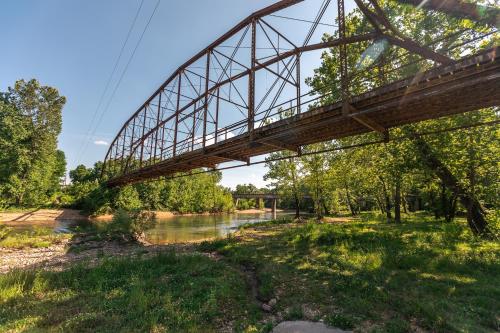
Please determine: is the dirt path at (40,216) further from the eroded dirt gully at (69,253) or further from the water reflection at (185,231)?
the eroded dirt gully at (69,253)

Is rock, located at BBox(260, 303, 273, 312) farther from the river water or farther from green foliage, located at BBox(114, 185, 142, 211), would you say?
green foliage, located at BBox(114, 185, 142, 211)

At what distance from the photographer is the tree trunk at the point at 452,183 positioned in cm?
1511

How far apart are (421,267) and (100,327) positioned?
38.1ft

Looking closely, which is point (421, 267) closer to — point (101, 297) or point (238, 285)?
point (238, 285)

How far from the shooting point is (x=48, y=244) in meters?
19.6

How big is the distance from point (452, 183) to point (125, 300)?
1837 centimetres

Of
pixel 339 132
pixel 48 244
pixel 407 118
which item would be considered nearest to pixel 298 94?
pixel 339 132

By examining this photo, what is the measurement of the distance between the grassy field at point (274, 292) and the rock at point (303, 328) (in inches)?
11.4

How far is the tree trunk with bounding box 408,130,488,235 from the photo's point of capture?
15.1 meters

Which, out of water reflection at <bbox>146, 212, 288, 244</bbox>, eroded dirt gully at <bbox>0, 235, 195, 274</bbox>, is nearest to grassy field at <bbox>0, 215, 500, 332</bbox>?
eroded dirt gully at <bbox>0, 235, 195, 274</bbox>

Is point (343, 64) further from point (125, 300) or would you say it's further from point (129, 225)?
point (129, 225)

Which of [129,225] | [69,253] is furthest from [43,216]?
[69,253]

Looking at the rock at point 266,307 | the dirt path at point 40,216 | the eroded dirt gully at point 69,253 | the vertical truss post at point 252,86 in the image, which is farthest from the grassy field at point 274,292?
the dirt path at point 40,216

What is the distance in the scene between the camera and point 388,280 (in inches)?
353
